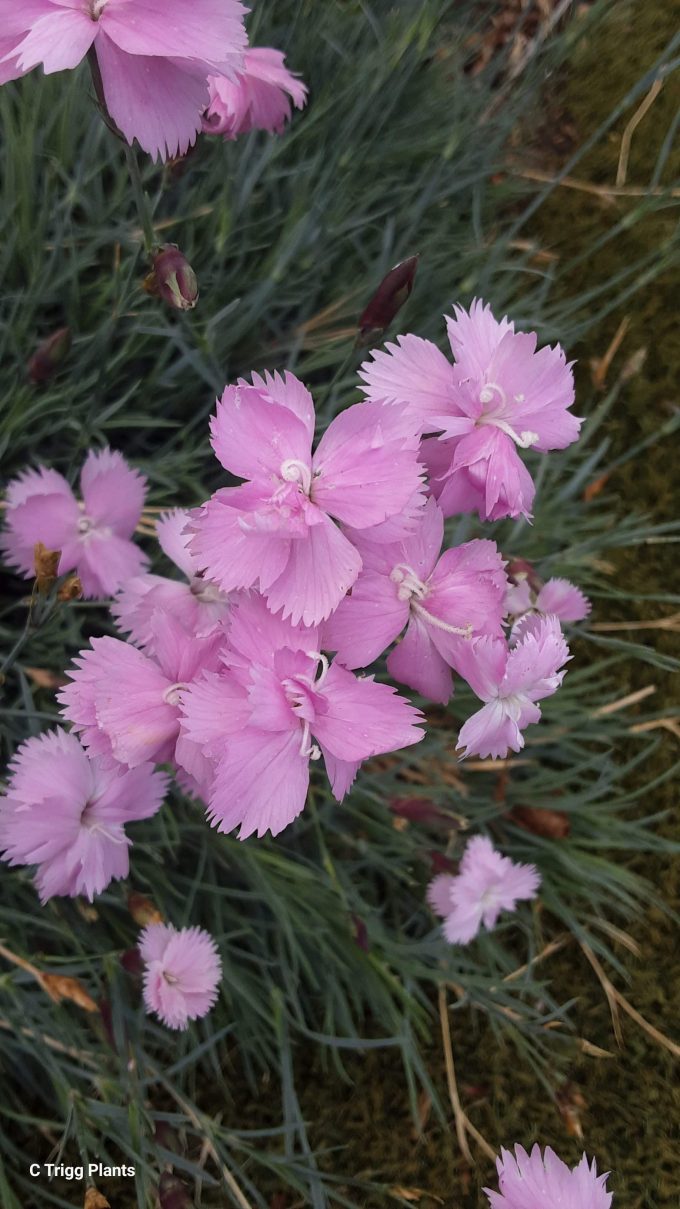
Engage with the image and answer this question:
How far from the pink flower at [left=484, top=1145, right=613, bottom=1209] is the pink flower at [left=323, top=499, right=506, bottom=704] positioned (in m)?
0.35

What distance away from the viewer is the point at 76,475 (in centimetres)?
113

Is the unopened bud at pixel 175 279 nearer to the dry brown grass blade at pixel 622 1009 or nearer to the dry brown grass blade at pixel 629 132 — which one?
the dry brown grass blade at pixel 622 1009

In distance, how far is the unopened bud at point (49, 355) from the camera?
2.96 feet

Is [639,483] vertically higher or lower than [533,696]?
lower

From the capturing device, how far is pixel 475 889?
1.04 meters

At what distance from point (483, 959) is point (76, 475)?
86cm

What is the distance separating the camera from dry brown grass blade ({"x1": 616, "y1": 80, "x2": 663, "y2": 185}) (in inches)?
64.8

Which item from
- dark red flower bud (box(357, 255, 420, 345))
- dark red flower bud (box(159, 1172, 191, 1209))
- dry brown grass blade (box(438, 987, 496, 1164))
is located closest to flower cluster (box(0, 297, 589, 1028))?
dark red flower bud (box(357, 255, 420, 345))

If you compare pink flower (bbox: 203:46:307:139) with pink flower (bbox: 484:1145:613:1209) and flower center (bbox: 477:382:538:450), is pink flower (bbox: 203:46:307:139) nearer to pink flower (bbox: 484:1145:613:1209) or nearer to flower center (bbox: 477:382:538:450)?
flower center (bbox: 477:382:538:450)

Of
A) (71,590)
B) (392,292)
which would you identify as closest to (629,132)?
(392,292)

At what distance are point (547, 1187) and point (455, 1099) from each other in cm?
59

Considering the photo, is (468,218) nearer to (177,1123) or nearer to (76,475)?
A: (76,475)

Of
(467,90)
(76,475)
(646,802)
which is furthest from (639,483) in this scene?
(76,475)

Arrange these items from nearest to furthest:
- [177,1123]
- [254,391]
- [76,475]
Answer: [254,391] → [177,1123] → [76,475]
